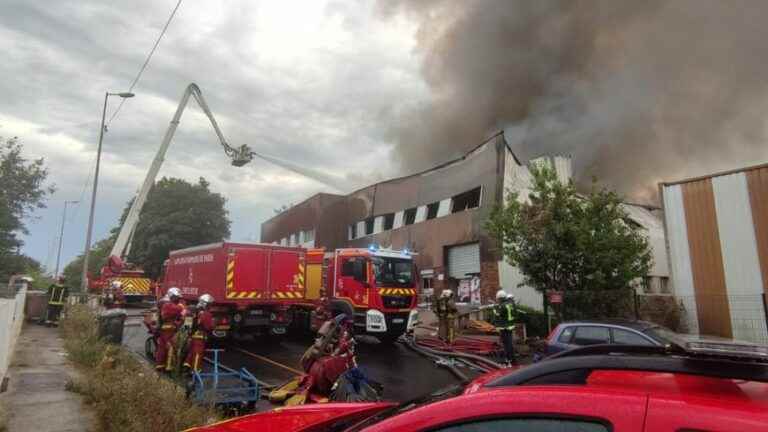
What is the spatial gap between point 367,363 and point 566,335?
14.3 feet

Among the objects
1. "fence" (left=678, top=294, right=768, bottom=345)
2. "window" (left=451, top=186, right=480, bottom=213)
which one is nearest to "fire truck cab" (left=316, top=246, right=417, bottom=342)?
"window" (left=451, top=186, right=480, bottom=213)

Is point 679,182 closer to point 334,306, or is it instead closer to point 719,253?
point 719,253

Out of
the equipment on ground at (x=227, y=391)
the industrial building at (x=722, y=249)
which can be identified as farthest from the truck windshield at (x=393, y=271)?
the industrial building at (x=722, y=249)

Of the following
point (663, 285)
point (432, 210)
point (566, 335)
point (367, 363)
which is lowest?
point (367, 363)

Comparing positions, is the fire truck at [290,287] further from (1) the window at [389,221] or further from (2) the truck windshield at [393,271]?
(1) the window at [389,221]

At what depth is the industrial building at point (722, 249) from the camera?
39.4ft

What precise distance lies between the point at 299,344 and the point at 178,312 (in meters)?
5.28

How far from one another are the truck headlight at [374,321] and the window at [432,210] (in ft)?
29.8

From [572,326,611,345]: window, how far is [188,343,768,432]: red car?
6770mm

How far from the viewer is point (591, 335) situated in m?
7.98

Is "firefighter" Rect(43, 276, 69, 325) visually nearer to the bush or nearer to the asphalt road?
the asphalt road

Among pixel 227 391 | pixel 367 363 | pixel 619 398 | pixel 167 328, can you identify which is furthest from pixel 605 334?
pixel 619 398

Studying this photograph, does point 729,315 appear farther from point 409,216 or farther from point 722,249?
point 409,216

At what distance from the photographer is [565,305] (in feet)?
43.8
